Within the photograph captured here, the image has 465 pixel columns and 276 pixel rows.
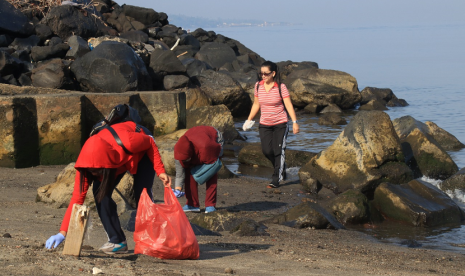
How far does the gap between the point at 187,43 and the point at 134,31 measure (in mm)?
4573

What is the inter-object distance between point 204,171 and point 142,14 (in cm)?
2242

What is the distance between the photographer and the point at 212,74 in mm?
18922

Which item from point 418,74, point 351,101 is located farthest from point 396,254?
Answer: point 418,74

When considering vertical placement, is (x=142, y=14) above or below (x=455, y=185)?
above

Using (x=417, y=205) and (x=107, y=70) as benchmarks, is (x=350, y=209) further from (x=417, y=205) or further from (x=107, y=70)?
(x=107, y=70)

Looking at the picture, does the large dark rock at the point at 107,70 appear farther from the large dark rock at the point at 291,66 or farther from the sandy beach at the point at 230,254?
the large dark rock at the point at 291,66

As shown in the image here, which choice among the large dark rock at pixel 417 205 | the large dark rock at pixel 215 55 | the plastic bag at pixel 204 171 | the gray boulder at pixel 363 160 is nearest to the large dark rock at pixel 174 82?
the large dark rock at pixel 215 55

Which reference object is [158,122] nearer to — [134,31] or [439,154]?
[439,154]

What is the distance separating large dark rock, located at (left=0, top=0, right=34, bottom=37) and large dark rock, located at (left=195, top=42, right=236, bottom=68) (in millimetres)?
9641

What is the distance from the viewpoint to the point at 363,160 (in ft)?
27.6

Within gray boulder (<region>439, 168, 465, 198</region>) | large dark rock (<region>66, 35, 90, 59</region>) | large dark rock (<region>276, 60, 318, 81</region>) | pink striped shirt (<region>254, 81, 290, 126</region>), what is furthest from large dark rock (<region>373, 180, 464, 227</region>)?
large dark rock (<region>276, 60, 318, 81</region>)

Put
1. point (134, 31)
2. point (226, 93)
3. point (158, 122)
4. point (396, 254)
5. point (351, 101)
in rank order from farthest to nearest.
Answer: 1. point (134, 31)
2. point (351, 101)
3. point (226, 93)
4. point (158, 122)
5. point (396, 254)

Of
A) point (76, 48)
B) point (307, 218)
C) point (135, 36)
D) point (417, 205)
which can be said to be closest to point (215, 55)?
point (135, 36)

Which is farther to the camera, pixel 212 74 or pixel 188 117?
pixel 212 74
